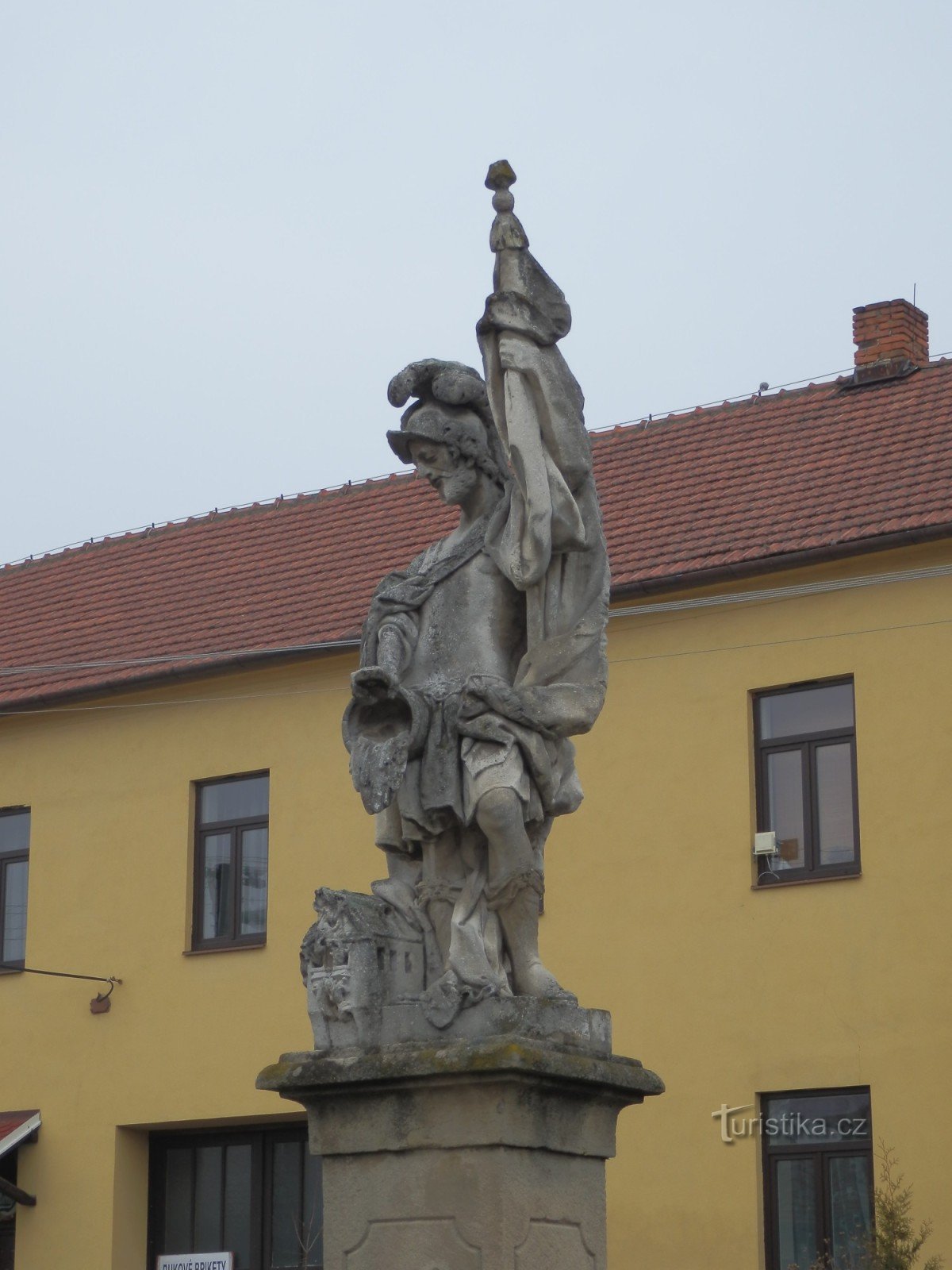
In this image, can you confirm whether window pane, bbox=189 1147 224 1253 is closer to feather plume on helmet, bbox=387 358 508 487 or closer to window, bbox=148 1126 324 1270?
window, bbox=148 1126 324 1270

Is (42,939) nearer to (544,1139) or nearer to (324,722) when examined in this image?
(324,722)

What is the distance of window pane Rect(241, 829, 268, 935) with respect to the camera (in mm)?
23984

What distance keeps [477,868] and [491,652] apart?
78cm

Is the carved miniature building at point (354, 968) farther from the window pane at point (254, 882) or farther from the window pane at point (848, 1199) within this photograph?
the window pane at point (254, 882)

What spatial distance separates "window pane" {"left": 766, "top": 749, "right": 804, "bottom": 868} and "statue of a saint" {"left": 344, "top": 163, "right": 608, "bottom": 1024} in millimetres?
12262

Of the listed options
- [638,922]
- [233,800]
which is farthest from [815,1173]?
[233,800]

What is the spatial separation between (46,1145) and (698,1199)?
7485mm

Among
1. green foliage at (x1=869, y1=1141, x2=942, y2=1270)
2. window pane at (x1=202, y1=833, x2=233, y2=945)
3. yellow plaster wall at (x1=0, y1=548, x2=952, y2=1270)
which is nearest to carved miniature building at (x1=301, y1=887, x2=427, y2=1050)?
green foliage at (x1=869, y1=1141, x2=942, y2=1270)

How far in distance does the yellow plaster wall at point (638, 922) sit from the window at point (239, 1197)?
1.17 feet

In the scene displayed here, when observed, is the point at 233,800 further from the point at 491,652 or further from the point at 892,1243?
the point at 491,652

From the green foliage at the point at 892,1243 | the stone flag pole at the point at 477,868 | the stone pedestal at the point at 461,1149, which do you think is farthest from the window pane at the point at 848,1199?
the stone pedestal at the point at 461,1149

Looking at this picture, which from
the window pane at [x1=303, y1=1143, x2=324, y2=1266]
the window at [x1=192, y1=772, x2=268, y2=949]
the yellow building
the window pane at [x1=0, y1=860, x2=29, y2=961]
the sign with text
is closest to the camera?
the yellow building

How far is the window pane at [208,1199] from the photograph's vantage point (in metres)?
24.2

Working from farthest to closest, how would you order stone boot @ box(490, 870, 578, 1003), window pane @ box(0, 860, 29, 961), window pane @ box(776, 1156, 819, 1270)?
window pane @ box(0, 860, 29, 961), window pane @ box(776, 1156, 819, 1270), stone boot @ box(490, 870, 578, 1003)
